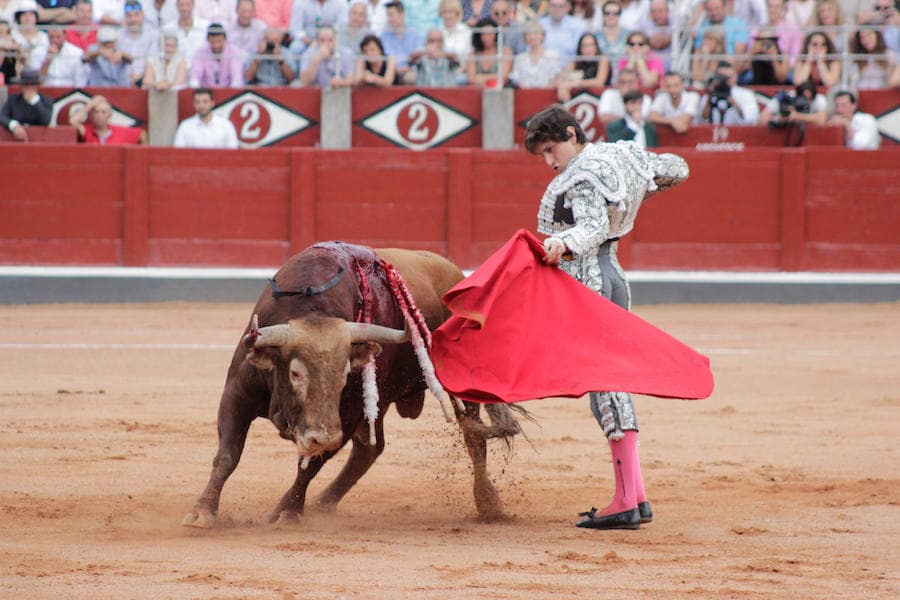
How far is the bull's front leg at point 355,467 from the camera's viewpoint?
425cm

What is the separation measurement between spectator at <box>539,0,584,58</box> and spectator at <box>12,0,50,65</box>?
12.1ft

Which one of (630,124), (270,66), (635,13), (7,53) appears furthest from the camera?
(635,13)

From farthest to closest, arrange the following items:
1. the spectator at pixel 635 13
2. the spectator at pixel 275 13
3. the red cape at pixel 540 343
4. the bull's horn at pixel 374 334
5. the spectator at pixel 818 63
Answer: the spectator at pixel 275 13, the spectator at pixel 635 13, the spectator at pixel 818 63, the red cape at pixel 540 343, the bull's horn at pixel 374 334

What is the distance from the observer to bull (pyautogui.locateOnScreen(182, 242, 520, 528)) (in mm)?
3584

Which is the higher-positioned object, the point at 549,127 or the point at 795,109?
the point at 795,109

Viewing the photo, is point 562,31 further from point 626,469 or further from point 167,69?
point 626,469

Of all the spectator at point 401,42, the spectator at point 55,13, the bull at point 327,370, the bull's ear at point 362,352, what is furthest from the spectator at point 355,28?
the bull's ear at point 362,352

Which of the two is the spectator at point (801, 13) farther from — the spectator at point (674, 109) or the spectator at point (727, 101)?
the spectator at point (674, 109)

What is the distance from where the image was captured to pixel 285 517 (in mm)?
3984

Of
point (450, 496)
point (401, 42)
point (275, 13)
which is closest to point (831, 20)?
point (401, 42)

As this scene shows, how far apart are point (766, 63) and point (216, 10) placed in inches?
161

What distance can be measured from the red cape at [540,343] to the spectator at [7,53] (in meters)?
7.30

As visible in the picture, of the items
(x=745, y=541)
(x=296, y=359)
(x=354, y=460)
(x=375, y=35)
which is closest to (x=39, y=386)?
(x=354, y=460)

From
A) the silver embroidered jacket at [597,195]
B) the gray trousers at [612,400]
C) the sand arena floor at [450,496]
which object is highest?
the silver embroidered jacket at [597,195]
